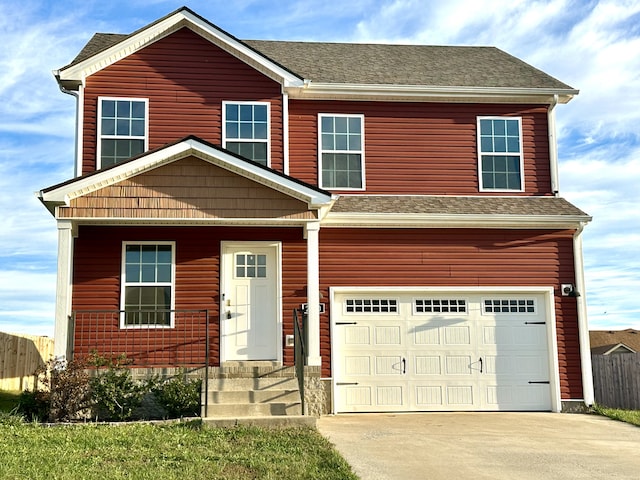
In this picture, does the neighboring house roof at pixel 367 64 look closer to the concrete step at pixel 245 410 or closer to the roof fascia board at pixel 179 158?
the roof fascia board at pixel 179 158

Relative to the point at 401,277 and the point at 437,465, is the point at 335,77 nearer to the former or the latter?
the point at 401,277

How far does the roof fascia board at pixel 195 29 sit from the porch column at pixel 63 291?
353cm

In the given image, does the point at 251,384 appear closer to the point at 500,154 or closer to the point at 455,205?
the point at 455,205

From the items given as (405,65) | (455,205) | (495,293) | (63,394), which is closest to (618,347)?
(495,293)

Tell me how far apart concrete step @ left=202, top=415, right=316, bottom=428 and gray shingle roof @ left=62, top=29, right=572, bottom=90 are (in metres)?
7.11

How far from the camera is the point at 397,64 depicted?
627 inches

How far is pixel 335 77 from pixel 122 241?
540 centimetres

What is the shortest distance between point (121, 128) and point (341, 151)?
169 inches

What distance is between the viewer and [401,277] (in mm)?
14008

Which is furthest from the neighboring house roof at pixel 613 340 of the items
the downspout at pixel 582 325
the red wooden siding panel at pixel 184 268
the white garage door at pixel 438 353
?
the red wooden siding panel at pixel 184 268

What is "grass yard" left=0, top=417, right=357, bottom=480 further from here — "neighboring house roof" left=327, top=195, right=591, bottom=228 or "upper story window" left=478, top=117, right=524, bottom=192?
"upper story window" left=478, top=117, right=524, bottom=192

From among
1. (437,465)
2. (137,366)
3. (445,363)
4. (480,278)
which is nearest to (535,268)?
(480,278)

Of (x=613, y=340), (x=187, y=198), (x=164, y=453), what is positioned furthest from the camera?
(x=613, y=340)

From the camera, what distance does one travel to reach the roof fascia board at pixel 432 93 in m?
14.4
